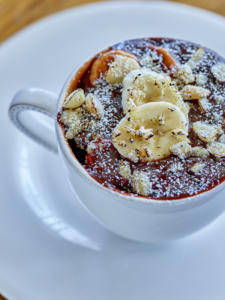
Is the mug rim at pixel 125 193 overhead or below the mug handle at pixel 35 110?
below

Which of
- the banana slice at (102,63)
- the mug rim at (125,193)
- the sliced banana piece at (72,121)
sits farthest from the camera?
the banana slice at (102,63)

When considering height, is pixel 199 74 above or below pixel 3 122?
above

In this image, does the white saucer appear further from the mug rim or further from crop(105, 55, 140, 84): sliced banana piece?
crop(105, 55, 140, 84): sliced banana piece

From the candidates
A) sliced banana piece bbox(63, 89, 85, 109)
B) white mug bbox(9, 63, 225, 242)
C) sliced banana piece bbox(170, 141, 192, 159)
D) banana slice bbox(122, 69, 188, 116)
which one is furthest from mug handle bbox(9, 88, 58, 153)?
sliced banana piece bbox(170, 141, 192, 159)

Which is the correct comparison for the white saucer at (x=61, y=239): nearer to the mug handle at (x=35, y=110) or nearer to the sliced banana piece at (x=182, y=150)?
the mug handle at (x=35, y=110)

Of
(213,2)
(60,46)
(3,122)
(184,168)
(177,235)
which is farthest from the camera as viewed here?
(213,2)

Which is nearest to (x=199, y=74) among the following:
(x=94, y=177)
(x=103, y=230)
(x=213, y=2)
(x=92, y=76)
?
(x=92, y=76)

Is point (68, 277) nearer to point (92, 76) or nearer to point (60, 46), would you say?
point (92, 76)

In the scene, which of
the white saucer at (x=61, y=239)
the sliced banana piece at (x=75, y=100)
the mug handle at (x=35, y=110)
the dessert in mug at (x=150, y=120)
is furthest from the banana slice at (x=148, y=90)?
the white saucer at (x=61, y=239)
